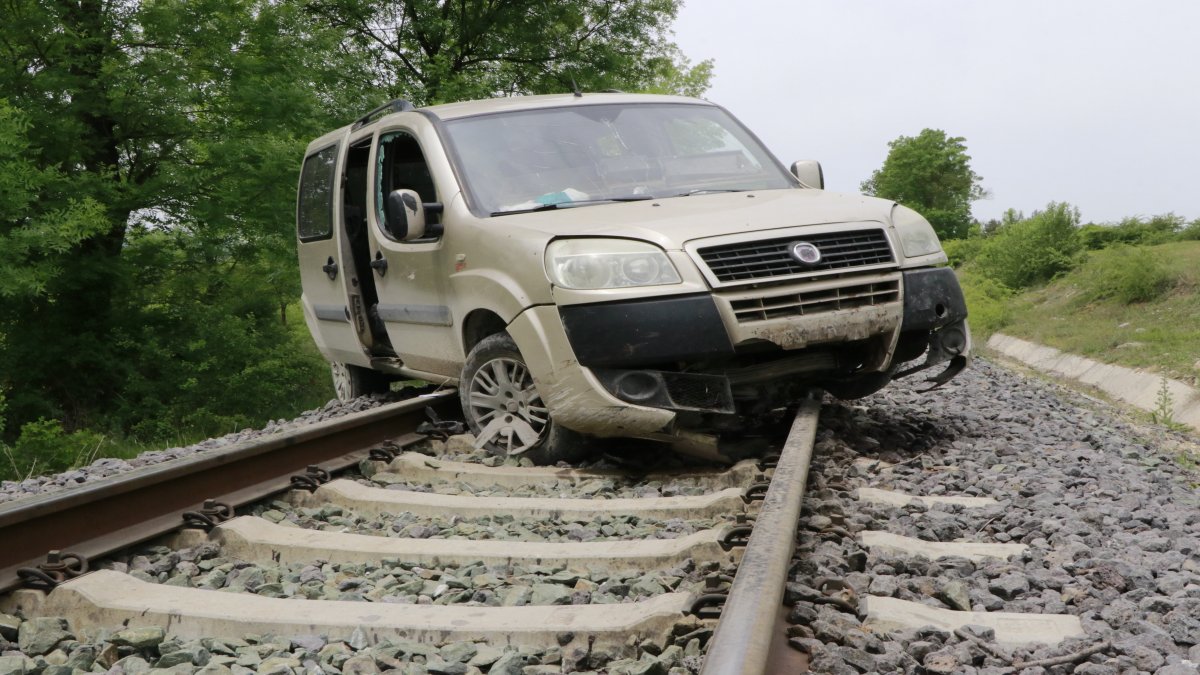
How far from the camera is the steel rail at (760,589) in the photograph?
2.09m

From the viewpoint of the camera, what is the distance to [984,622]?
8.98 feet

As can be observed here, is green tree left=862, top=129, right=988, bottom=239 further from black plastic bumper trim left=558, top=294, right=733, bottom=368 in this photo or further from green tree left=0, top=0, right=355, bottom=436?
black plastic bumper trim left=558, top=294, right=733, bottom=368

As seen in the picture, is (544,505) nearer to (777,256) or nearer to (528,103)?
(777,256)

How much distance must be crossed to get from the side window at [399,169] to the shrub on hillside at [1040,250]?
1708 centimetres

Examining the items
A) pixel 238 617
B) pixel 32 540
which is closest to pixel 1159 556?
pixel 238 617

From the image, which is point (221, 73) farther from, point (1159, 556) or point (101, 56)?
point (1159, 556)

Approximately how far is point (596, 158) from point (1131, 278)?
11.8 metres

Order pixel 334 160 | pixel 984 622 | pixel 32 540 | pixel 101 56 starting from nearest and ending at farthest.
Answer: pixel 984 622 → pixel 32 540 → pixel 334 160 → pixel 101 56

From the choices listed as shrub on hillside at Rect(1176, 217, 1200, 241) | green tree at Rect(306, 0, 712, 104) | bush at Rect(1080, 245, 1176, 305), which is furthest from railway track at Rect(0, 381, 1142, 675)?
green tree at Rect(306, 0, 712, 104)

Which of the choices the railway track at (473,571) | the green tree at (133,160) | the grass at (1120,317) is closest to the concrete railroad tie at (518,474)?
the railway track at (473,571)

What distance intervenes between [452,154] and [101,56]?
13233 mm

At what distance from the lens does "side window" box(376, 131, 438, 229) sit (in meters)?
6.89

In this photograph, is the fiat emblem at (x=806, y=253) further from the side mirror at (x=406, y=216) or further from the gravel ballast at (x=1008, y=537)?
the side mirror at (x=406, y=216)

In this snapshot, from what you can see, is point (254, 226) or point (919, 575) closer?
point (919, 575)
